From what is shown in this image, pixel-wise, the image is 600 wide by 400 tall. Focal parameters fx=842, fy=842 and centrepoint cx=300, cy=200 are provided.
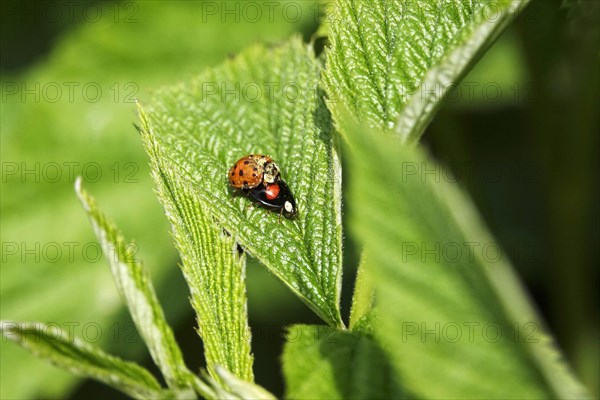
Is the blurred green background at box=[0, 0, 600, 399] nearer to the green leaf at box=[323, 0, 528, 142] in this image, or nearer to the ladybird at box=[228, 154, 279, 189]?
the ladybird at box=[228, 154, 279, 189]

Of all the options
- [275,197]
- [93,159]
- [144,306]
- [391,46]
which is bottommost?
[144,306]

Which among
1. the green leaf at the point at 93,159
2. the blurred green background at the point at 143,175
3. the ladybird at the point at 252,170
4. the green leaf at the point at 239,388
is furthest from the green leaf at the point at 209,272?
the green leaf at the point at 93,159

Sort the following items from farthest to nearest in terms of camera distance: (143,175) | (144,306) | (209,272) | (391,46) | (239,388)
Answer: (143,175), (391,46), (209,272), (144,306), (239,388)

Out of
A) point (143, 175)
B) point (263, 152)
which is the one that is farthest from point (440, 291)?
Result: point (143, 175)

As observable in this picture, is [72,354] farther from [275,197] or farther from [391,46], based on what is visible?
[391,46]

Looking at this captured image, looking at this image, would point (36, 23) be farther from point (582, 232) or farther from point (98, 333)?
point (582, 232)

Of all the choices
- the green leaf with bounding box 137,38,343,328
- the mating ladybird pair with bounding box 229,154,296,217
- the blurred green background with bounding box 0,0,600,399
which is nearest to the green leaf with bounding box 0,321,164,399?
the green leaf with bounding box 137,38,343,328
